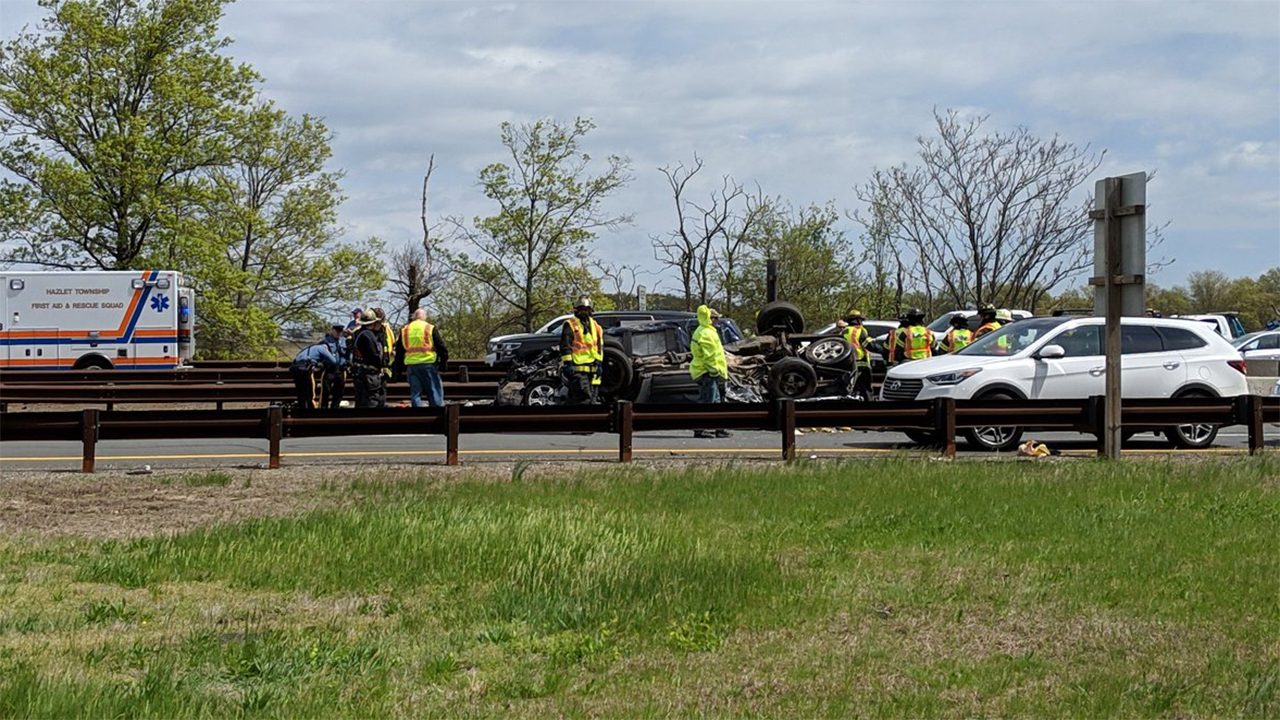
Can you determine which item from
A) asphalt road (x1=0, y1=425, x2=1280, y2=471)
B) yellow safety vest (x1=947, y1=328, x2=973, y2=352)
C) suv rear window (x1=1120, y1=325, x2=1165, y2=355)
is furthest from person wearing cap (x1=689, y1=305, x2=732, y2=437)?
suv rear window (x1=1120, y1=325, x2=1165, y2=355)

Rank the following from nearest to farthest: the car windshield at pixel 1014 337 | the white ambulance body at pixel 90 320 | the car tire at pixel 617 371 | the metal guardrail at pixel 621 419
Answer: the metal guardrail at pixel 621 419, the car windshield at pixel 1014 337, the car tire at pixel 617 371, the white ambulance body at pixel 90 320

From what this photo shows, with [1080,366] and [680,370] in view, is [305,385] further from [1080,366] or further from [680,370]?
[1080,366]

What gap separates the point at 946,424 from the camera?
15.6 metres

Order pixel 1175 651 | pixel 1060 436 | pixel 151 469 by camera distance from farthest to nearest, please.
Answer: pixel 1060 436 < pixel 151 469 < pixel 1175 651

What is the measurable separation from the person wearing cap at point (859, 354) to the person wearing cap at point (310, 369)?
8130 millimetres

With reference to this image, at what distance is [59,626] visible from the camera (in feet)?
23.8

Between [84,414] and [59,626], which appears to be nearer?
[59,626]

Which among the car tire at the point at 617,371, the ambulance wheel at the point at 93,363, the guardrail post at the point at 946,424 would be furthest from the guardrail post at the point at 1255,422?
the ambulance wheel at the point at 93,363

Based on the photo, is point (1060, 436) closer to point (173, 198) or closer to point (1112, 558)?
point (1112, 558)

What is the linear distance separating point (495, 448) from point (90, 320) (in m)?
18.6

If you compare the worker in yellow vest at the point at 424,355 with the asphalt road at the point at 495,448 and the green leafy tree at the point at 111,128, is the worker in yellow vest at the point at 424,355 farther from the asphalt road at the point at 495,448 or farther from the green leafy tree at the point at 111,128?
the green leafy tree at the point at 111,128

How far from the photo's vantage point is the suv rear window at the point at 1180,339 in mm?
17766

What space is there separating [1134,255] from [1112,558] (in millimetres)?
5733

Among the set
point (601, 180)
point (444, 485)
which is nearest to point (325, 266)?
point (601, 180)
